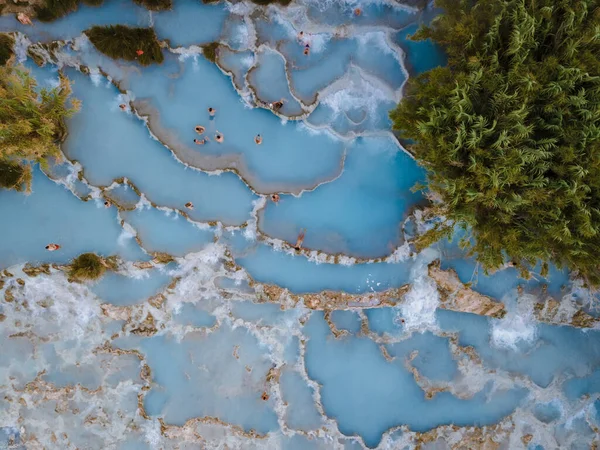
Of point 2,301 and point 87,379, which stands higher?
point 2,301

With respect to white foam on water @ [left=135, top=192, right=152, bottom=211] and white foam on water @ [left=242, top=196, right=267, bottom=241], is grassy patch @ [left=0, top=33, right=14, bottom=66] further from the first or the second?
white foam on water @ [left=242, top=196, right=267, bottom=241]

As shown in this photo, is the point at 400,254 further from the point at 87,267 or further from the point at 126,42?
the point at 126,42

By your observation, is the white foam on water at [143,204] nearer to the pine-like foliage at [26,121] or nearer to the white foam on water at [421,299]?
the pine-like foliage at [26,121]

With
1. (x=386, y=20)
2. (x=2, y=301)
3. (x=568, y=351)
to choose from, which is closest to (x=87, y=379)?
(x=2, y=301)

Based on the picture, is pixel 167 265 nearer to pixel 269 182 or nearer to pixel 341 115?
pixel 269 182

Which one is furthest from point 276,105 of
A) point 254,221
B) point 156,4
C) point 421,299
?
point 421,299

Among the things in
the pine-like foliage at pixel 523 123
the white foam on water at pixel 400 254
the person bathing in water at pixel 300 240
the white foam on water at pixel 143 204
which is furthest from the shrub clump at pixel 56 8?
the white foam on water at pixel 400 254
